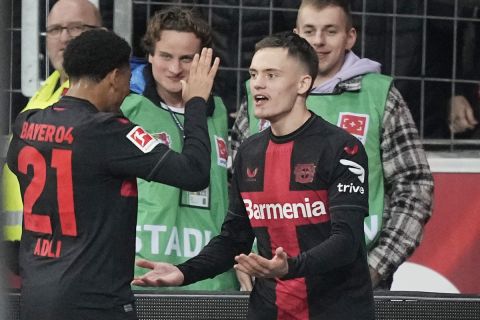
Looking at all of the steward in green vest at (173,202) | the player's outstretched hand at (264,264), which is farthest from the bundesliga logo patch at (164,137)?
the player's outstretched hand at (264,264)

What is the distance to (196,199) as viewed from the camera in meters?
4.88

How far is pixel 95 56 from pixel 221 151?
126cm

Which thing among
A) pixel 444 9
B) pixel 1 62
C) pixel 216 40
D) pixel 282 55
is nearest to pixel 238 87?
pixel 216 40

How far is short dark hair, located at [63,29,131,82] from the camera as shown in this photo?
12.4 feet

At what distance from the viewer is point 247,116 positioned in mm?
5086

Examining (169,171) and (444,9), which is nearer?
(169,171)

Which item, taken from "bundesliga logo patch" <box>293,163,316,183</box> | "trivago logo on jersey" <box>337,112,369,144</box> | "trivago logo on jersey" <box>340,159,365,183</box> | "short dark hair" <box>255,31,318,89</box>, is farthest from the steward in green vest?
"trivago logo on jersey" <box>340,159,365,183</box>

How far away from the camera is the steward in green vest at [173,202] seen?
15.9ft

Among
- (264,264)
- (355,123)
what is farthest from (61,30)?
(264,264)

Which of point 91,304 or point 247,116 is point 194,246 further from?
point 91,304

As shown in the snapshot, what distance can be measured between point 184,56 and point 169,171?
1.33 metres

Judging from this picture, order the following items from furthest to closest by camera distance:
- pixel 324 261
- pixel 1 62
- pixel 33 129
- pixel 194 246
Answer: pixel 194 246 < pixel 33 129 < pixel 324 261 < pixel 1 62

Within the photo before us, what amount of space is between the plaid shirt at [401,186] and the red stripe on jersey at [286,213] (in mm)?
1095

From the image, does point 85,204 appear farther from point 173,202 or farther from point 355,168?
point 173,202
